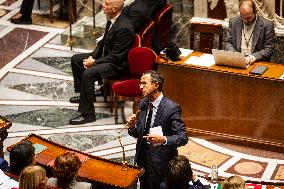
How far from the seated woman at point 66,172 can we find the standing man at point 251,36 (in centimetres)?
312

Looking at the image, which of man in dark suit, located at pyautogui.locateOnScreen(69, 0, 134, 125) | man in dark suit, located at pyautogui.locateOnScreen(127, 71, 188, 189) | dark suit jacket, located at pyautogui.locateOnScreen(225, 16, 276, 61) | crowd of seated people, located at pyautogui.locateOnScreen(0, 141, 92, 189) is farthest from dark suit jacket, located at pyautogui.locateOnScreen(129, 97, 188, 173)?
man in dark suit, located at pyautogui.locateOnScreen(69, 0, 134, 125)

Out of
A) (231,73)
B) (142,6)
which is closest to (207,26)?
(142,6)

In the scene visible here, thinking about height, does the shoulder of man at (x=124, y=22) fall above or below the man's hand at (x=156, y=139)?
above

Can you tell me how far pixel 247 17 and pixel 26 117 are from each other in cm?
302

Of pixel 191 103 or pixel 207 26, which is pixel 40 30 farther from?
pixel 191 103

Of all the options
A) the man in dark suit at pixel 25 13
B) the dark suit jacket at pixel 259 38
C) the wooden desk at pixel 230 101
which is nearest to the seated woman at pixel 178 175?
the wooden desk at pixel 230 101

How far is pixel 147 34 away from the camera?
9.72 meters

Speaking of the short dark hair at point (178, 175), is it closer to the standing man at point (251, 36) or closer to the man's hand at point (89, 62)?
the standing man at point (251, 36)

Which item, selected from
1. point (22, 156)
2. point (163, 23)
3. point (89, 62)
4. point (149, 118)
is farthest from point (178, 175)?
point (163, 23)

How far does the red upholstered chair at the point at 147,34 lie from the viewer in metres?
9.64

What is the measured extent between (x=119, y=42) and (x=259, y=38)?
5.61ft

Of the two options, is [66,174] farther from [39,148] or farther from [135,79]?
[135,79]

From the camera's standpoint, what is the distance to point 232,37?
851 cm

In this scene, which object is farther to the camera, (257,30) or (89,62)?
(89,62)
